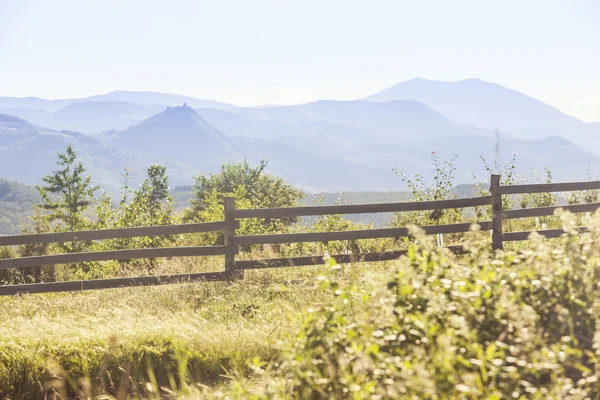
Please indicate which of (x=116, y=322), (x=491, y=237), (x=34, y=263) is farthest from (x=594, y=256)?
Result: (x=34, y=263)

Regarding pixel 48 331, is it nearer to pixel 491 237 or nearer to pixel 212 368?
pixel 212 368

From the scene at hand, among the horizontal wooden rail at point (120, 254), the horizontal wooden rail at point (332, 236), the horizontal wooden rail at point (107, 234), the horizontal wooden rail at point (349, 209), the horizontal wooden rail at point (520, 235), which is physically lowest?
the horizontal wooden rail at point (120, 254)

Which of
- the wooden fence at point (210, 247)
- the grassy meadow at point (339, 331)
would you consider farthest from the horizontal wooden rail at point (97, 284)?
the grassy meadow at point (339, 331)

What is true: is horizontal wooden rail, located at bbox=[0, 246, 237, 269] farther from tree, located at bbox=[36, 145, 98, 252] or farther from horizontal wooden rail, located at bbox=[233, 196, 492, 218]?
tree, located at bbox=[36, 145, 98, 252]

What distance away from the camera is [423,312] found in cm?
330

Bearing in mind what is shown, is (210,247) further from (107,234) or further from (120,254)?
(107,234)

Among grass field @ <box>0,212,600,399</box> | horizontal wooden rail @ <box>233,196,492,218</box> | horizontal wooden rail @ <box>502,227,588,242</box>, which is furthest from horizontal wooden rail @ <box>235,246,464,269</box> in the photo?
horizontal wooden rail @ <box>502,227,588,242</box>

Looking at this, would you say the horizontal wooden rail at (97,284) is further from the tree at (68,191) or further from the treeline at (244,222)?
the tree at (68,191)

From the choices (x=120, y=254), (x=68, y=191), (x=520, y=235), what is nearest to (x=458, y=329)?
(x=120, y=254)

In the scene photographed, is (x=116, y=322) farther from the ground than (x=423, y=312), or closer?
closer

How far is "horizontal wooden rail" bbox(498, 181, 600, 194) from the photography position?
10.9m

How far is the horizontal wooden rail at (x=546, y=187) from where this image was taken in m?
10.9

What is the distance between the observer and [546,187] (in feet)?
38.2

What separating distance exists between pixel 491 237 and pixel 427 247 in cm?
822
